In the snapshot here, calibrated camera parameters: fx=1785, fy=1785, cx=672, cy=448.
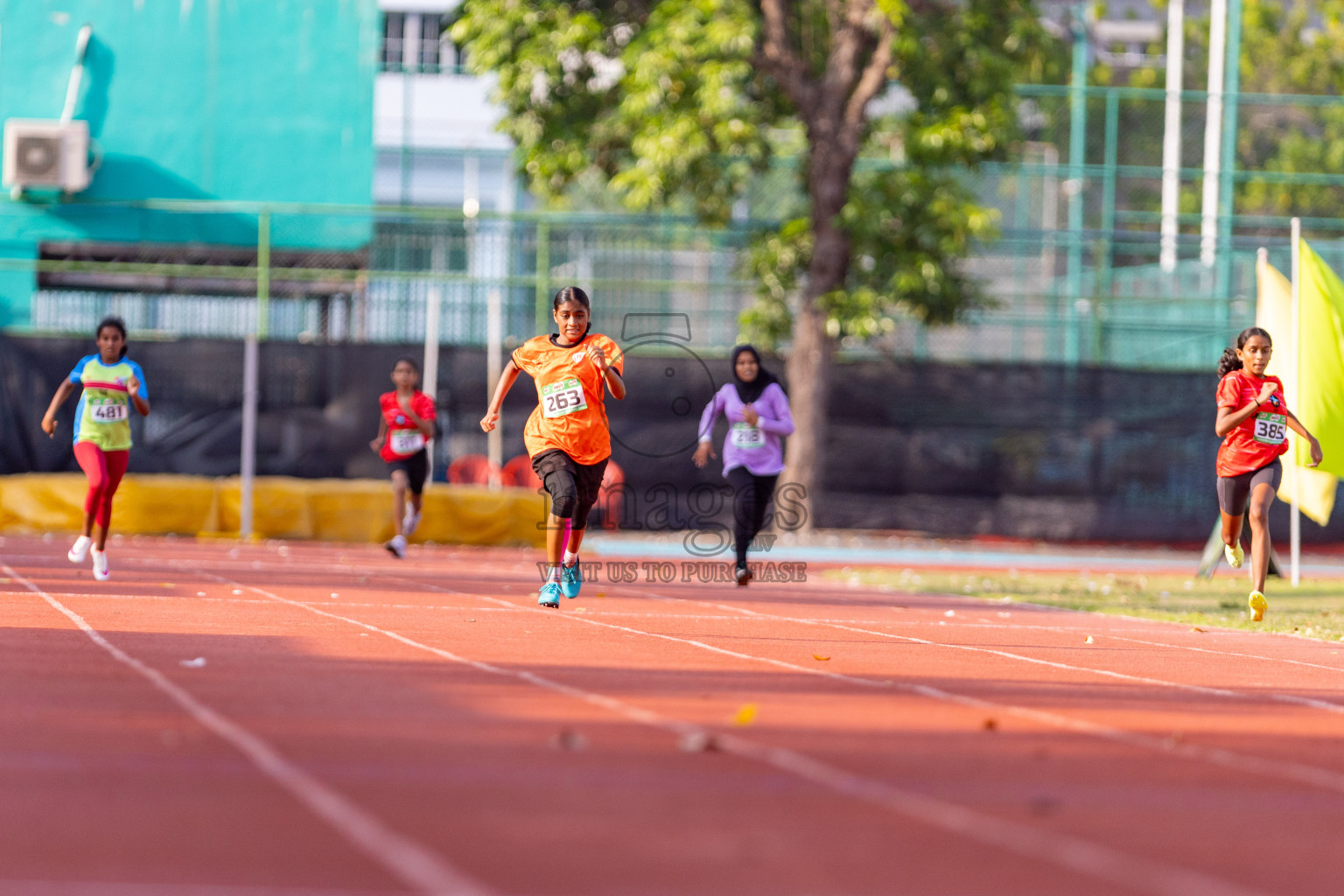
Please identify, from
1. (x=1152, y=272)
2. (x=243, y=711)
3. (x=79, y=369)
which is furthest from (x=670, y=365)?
(x=243, y=711)

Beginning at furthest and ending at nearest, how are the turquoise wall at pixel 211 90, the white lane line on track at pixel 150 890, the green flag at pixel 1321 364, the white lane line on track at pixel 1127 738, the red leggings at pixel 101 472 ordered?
the turquoise wall at pixel 211 90 < the green flag at pixel 1321 364 < the red leggings at pixel 101 472 < the white lane line on track at pixel 1127 738 < the white lane line on track at pixel 150 890

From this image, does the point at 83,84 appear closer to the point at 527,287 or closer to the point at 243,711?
the point at 527,287

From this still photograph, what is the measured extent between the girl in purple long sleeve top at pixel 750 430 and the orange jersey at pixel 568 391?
2.90 meters

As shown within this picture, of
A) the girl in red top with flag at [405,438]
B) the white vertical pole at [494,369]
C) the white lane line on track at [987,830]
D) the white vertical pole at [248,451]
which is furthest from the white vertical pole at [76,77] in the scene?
Result: the white lane line on track at [987,830]

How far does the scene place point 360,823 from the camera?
14.5 feet

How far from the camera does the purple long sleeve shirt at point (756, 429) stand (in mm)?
13836

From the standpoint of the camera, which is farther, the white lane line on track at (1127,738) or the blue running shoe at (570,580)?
the blue running shoe at (570,580)

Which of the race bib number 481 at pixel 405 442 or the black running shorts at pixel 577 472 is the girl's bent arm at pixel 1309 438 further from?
the race bib number 481 at pixel 405 442

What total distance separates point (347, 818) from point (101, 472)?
8.63 meters

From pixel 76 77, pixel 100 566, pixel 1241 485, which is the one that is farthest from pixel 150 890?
pixel 76 77

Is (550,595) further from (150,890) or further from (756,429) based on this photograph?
(150,890)

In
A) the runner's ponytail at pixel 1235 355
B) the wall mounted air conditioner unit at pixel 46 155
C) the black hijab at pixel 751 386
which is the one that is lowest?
the black hijab at pixel 751 386

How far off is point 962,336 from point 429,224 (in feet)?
30.5

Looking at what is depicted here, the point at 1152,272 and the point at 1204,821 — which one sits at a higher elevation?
the point at 1152,272
